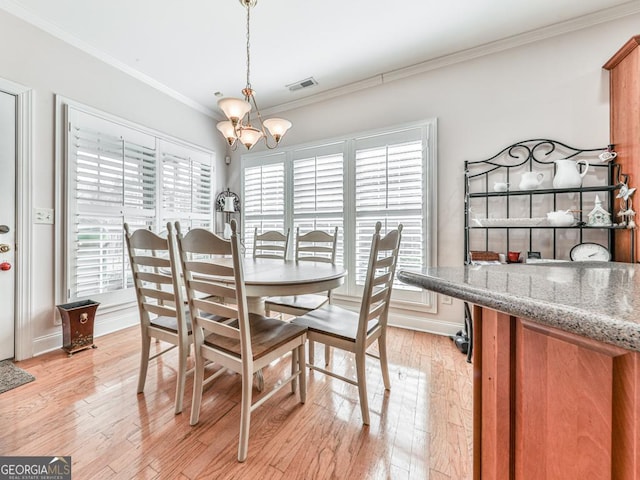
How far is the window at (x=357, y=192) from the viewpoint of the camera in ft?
9.68

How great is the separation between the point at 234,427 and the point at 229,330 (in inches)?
23.7

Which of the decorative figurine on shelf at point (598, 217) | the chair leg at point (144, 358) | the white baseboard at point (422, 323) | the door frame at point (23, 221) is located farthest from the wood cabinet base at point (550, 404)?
the door frame at point (23, 221)

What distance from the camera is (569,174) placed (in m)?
2.25

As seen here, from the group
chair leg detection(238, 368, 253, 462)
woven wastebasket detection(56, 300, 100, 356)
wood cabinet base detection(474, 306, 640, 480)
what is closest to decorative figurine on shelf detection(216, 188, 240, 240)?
woven wastebasket detection(56, 300, 100, 356)

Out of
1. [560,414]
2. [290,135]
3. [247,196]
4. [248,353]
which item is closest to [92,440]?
[248,353]

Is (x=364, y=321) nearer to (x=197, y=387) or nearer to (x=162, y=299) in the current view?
(x=197, y=387)

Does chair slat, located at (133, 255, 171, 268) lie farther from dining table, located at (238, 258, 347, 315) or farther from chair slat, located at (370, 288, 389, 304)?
chair slat, located at (370, 288, 389, 304)

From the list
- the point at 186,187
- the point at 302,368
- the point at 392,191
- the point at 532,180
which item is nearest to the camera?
the point at 302,368

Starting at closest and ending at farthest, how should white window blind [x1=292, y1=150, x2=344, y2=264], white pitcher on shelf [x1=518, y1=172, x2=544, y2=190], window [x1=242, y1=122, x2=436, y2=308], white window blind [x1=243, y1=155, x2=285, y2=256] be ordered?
1. white pitcher on shelf [x1=518, y1=172, x2=544, y2=190]
2. window [x1=242, y1=122, x2=436, y2=308]
3. white window blind [x1=292, y1=150, x2=344, y2=264]
4. white window blind [x1=243, y1=155, x2=285, y2=256]

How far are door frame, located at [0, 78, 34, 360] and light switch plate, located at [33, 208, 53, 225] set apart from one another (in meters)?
0.04

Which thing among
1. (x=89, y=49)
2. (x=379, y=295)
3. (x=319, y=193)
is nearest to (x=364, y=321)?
(x=379, y=295)

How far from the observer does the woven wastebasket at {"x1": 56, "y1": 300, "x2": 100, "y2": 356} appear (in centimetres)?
238

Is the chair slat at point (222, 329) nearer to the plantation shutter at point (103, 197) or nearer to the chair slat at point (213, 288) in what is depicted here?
the chair slat at point (213, 288)

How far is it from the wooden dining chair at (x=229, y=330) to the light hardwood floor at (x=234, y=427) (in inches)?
6.0
